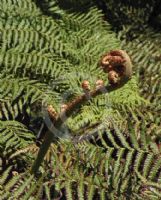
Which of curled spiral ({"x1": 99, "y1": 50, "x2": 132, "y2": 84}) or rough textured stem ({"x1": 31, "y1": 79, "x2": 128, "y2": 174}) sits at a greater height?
curled spiral ({"x1": 99, "y1": 50, "x2": 132, "y2": 84})

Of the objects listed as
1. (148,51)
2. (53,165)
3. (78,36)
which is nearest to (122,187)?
(53,165)

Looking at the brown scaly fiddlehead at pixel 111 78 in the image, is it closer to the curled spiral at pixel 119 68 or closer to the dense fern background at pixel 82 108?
the curled spiral at pixel 119 68

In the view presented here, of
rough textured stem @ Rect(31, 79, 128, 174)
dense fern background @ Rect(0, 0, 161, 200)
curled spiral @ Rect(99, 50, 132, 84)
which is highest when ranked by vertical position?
curled spiral @ Rect(99, 50, 132, 84)

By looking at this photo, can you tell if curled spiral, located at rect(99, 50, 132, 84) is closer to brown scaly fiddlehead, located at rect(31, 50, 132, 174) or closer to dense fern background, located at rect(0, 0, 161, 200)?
brown scaly fiddlehead, located at rect(31, 50, 132, 174)

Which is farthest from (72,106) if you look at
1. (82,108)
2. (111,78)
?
(82,108)

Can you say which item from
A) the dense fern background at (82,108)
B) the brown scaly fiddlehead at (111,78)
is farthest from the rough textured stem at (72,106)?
the dense fern background at (82,108)

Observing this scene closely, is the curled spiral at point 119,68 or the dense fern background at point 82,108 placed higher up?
the curled spiral at point 119,68

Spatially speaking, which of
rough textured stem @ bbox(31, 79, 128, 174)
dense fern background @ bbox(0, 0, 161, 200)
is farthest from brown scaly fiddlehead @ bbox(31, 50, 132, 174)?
dense fern background @ bbox(0, 0, 161, 200)

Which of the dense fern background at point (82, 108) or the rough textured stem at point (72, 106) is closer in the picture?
the rough textured stem at point (72, 106)
